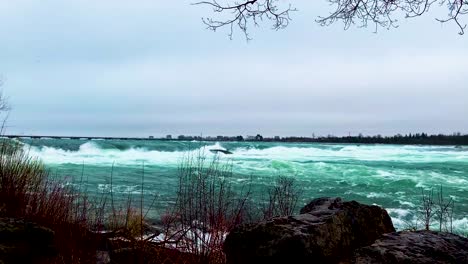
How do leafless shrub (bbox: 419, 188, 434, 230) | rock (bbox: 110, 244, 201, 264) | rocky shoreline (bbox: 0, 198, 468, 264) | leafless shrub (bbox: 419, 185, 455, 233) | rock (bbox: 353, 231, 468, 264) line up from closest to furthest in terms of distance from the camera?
rock (bbox: 353, 231, 468, 264) < rocky shoreline (bbox: 0, 198, 468, 264) < rock (bbox: 110, 244, 201, 264) < leafless shrub (bbox: 419, 188, 434, 230) < leafless shrub (bbox: 419, 185, 455, 233)

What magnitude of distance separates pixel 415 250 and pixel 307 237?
29.9 inches

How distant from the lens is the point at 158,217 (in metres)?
11.7

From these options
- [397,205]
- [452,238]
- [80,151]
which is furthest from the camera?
[80,151]

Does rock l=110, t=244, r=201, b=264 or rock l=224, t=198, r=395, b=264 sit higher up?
rock l=224, t=198, r=395, b=264

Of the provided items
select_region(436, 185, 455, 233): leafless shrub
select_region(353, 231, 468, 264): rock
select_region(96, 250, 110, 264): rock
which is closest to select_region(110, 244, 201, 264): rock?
select_region(96, 250, 110, 264): rock

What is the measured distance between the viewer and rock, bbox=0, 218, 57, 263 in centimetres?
395

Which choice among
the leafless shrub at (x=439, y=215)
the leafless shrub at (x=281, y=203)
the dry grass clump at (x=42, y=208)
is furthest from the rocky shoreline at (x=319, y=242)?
the leafless shrub at (x=439, y=215)

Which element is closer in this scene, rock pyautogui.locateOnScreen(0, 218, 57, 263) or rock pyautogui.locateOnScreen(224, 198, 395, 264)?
rock pyautogui.locateOnScreen(224, 198, 395, 264)

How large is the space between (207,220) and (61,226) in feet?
5.39

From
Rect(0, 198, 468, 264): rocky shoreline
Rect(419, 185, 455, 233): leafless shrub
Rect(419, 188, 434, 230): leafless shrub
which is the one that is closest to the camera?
Rect(0, 198, 468, 264): rocky shoreline

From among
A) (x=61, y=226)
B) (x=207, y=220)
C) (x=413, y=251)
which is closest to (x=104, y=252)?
(x=61, y=226)

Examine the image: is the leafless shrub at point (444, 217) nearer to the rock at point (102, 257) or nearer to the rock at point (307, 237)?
the rock at point (307, 237)

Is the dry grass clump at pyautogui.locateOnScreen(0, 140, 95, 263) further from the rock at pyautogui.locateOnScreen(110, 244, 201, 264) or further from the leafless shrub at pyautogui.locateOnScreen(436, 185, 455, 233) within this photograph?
the leafless shrub at pyautogui.locateOnScreen(436, 185, 455, 233)

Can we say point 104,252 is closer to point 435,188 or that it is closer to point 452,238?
point 452,238
